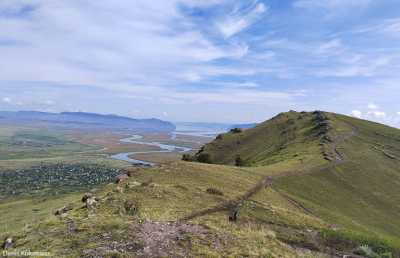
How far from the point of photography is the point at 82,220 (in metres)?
28.7

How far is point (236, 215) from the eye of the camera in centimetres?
3644

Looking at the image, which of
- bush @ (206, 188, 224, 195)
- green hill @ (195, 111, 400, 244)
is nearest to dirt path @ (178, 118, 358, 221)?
green hill @ (195, 111, 400, 244)

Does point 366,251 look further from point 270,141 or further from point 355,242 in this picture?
point 270,141

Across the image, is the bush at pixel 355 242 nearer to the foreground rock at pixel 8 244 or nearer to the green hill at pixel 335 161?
the green hill at pixel 335 161

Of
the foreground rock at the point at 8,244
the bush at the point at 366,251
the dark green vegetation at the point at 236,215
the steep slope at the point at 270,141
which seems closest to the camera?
the dark green vegetation at the point at 236,215

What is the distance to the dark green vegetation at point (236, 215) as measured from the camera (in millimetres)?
24047

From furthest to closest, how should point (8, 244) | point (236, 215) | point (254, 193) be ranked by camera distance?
point (254, 193) → point (236, 215) → point (8, 244)

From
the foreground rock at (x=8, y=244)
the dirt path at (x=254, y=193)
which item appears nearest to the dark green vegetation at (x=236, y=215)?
the dirt path at (x=254, y=193)

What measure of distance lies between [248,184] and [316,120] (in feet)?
381

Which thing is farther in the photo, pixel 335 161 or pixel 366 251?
pixel 335 161

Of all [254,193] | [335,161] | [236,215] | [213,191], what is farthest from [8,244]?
[335,161]

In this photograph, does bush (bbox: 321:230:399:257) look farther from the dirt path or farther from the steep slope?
the steep slope

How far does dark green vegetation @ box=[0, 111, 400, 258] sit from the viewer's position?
78.9ft

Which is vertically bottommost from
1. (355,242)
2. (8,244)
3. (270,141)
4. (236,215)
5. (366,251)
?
(8,244)
